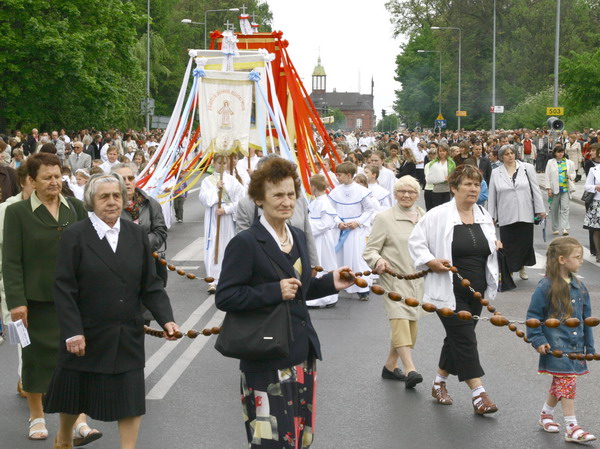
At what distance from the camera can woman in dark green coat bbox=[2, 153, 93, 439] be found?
21.7 feet

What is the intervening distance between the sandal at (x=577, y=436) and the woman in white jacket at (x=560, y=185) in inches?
449

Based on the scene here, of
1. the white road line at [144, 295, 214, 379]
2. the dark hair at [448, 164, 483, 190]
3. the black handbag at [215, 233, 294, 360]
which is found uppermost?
the dark hair at [448, 164, 483, 190]

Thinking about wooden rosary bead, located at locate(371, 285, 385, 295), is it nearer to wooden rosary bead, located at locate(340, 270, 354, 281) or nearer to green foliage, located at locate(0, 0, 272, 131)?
wooden rosary bead, located at locate(340, 270, 354, 281)

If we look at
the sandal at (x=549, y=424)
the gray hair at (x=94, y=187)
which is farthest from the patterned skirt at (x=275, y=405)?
the sandal at (x=549, y=424)

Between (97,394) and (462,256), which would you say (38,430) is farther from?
(462,256)

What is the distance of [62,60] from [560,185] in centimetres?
2590

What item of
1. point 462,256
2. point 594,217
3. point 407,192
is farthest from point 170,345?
point 594,217

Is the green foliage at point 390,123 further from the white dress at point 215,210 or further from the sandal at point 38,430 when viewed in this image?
the sandal at point 38,430

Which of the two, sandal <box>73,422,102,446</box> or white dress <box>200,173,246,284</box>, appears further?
white dress <box>200,173,246,284</box>

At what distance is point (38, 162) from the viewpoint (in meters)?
6.65

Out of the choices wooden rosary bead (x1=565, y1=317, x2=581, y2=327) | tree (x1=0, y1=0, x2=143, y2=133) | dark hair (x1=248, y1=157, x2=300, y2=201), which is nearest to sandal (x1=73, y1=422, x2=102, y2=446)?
dark hair (x1=248, y1=157, x2=300, y2=201)

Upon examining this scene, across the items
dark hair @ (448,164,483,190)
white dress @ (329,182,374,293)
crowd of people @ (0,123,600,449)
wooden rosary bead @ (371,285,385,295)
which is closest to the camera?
crowd of people @ (0,123,600,449)

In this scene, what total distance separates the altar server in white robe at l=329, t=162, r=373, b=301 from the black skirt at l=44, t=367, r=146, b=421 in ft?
21.9

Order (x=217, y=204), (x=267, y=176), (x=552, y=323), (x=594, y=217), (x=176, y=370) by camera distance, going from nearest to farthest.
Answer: (x=267, y=176) → (x=552, y=323) → (x=176, y=370) → (x=217, y=204) → (x=594, y=217)
